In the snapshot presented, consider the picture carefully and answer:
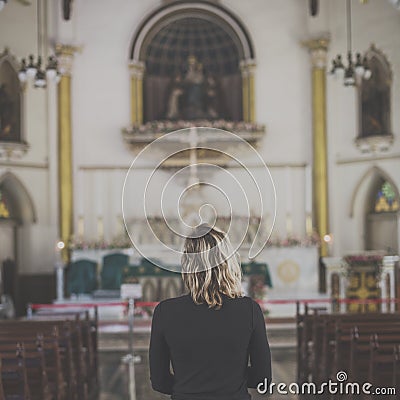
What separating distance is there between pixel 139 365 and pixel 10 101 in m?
8.00

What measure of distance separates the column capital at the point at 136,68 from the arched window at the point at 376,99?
5.00 meters

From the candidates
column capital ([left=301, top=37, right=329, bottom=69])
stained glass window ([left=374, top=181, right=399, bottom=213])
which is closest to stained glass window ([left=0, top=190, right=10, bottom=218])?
column capital ([left=301, top=37, right=329, bottom=69])

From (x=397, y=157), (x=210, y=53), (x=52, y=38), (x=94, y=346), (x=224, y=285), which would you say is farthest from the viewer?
(x=210, y=53)

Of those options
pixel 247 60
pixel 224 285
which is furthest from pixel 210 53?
pixel 224 285

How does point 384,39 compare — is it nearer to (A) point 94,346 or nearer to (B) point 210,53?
(B) point 210,53

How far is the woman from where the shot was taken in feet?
9.61

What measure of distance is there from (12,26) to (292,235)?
24.6ft

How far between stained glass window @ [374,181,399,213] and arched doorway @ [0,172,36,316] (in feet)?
25.0

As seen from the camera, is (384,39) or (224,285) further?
(384,39)

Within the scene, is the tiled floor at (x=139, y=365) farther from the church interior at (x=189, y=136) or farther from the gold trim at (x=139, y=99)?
the gold trim at (x=139, y=99)

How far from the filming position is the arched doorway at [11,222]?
16109mm

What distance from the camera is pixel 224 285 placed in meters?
2.96

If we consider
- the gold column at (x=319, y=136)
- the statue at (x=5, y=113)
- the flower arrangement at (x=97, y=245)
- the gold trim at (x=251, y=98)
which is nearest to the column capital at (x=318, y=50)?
the gold column at (x=319, y=136)

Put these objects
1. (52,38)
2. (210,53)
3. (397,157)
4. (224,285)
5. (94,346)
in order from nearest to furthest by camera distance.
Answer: (224,285)
(94,346)
(397,157)
(52,38)
(210,53)
